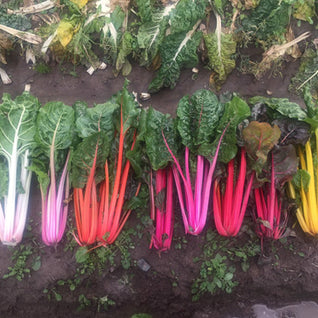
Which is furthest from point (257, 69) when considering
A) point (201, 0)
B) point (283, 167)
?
point (283, 167)

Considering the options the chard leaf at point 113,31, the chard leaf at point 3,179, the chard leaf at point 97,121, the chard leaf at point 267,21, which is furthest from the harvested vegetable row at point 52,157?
the chard leaf at point 267,21

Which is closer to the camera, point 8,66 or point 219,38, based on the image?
point 219,38

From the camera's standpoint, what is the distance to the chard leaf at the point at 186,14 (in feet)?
8.32

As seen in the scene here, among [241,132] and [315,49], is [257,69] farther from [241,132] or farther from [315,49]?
[241,132]

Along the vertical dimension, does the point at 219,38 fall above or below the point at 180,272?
above

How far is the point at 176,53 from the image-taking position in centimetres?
269

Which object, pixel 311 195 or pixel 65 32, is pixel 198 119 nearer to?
pixel 311 195

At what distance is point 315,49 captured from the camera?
9.20 ft

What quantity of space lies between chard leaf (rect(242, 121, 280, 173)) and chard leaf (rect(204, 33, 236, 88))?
744 millimetres

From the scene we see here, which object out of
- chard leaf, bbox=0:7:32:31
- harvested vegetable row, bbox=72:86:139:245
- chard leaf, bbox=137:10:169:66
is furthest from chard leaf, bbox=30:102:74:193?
chard leaf, bbox=0:7:32:31

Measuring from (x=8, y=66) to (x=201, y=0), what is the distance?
1.91 metres

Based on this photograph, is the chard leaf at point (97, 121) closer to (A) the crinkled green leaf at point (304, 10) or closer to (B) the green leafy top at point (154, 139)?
(B) the green leafy top at point (154, 139)

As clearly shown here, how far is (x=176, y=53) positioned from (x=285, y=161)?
1.29 m

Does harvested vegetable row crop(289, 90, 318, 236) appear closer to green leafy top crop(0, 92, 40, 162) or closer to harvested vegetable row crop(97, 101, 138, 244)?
harvested vegetable row crop(97, 101, 138, 244)
